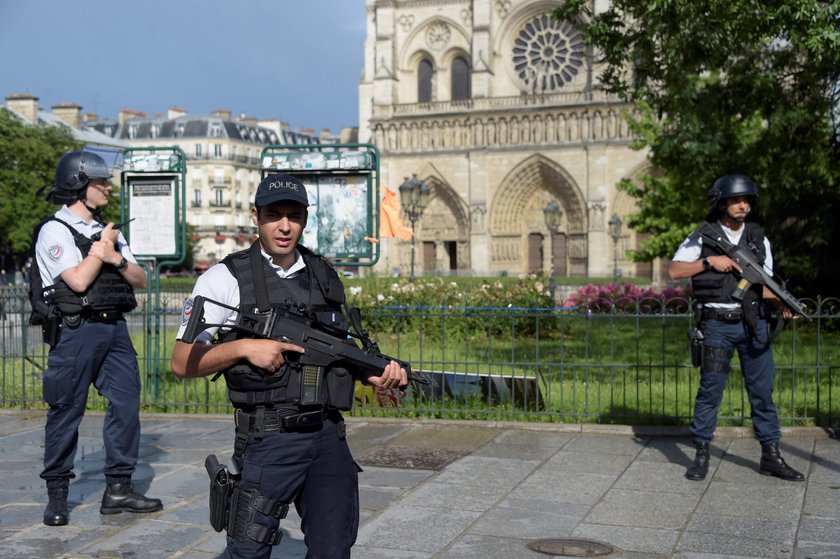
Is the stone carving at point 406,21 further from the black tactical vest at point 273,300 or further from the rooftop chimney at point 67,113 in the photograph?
the black tactical vest at point 273,300

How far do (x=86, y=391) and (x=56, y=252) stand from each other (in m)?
0.76

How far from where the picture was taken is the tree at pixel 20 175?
43875mm

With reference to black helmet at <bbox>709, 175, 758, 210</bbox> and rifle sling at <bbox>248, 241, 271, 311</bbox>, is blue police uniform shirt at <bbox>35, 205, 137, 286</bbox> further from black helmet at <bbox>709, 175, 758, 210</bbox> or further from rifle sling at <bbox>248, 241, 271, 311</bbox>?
black helmet at <bbox>709, 175, 758, 210</bbox>

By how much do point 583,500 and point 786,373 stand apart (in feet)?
23.9

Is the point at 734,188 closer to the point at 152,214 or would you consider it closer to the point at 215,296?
the point at 215,296

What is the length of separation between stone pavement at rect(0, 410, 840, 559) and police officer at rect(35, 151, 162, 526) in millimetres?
448

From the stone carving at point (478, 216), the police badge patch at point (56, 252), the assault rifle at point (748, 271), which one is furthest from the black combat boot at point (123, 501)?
the stone carving at point (478, 216)

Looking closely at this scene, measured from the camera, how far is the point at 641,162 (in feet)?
150

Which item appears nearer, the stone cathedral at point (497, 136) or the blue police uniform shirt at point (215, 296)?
the blue police uniform shirt at point (215, 296)

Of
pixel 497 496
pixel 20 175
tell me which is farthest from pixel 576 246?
pixel 497 496

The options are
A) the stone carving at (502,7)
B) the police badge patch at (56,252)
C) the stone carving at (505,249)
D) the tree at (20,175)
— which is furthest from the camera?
the stone carving at (505,249)

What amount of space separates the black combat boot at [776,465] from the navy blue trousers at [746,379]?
0.23 feet

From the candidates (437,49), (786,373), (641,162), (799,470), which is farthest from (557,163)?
(799,470)

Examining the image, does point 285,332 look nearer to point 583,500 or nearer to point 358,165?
point 583,500
